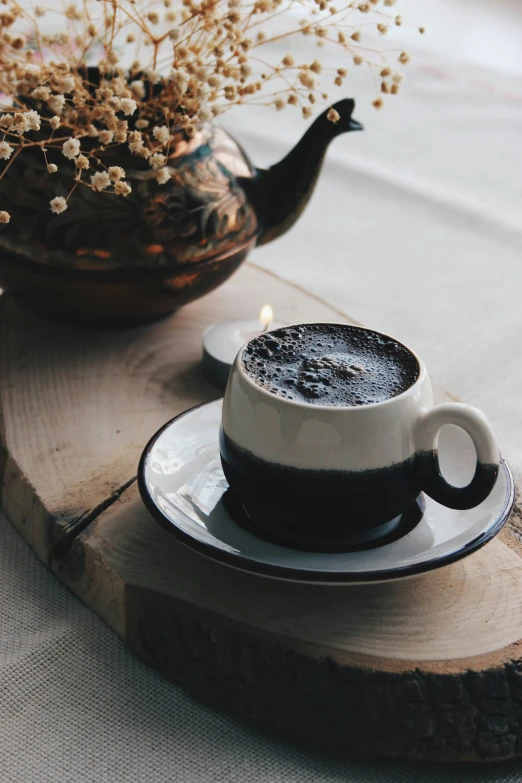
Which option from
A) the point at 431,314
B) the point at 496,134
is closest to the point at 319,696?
the point at 431,314

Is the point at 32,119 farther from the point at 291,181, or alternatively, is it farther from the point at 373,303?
the point at 373,303

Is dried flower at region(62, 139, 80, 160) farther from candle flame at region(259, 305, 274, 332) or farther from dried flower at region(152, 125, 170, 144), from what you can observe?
candle flame at region(259, 305, 274, 332)

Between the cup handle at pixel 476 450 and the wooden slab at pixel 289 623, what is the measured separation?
7 cm

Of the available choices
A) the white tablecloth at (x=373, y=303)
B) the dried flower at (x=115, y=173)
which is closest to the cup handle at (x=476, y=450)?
the white tablecloth at (x=373, y=303)

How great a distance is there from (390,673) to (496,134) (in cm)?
142

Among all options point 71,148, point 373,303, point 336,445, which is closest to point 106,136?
point 71,148

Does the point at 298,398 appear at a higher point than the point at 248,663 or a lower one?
higher

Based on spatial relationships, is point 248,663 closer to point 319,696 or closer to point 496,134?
point 319,696

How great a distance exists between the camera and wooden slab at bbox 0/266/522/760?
0.57 m

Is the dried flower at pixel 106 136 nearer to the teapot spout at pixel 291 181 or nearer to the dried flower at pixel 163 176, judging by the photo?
the dried flower at pixel 163 176

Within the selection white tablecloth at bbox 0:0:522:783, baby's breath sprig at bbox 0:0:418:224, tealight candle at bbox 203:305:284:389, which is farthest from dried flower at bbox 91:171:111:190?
white tablecloth at bbox 0:0:522:783

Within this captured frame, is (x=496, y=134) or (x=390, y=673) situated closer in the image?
(x=390, y=673)

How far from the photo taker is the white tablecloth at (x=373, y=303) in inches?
23.7

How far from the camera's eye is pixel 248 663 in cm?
59
